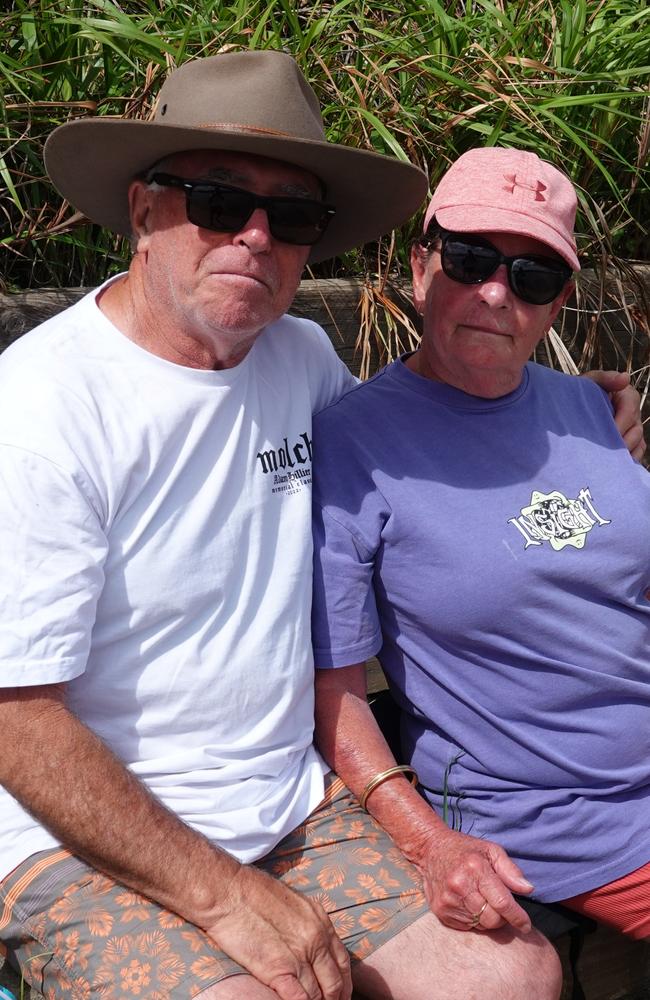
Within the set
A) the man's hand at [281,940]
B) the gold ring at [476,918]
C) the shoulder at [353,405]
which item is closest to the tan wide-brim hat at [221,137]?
the shoulder at [353,405]

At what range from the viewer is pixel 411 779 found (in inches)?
95.7

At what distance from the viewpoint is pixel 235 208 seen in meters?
2.08

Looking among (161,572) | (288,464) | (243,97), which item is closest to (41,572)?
(161,572)

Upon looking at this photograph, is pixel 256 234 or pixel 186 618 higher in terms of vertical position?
pixel 256 234

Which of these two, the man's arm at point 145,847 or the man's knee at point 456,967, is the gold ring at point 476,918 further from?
the man's arm at point 145,847

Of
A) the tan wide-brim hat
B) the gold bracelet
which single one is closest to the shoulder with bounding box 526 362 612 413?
the tan wide-brim hat

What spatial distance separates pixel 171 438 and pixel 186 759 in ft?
1.97

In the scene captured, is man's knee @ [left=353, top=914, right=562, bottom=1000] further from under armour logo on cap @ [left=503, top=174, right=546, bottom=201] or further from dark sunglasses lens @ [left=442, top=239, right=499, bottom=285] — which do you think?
under armour logo on cap @ [left=503, top=174, right=546, bottom=201]

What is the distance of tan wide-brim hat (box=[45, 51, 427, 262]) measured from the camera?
6.77 ft

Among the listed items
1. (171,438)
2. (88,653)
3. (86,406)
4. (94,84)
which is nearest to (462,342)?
(171,438)

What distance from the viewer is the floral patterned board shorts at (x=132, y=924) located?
1885 millimetres

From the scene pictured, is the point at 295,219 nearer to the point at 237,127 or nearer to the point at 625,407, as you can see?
the point at 237,127

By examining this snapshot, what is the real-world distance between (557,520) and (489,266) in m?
0.56

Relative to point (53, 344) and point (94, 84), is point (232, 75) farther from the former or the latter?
point (94, 84)
